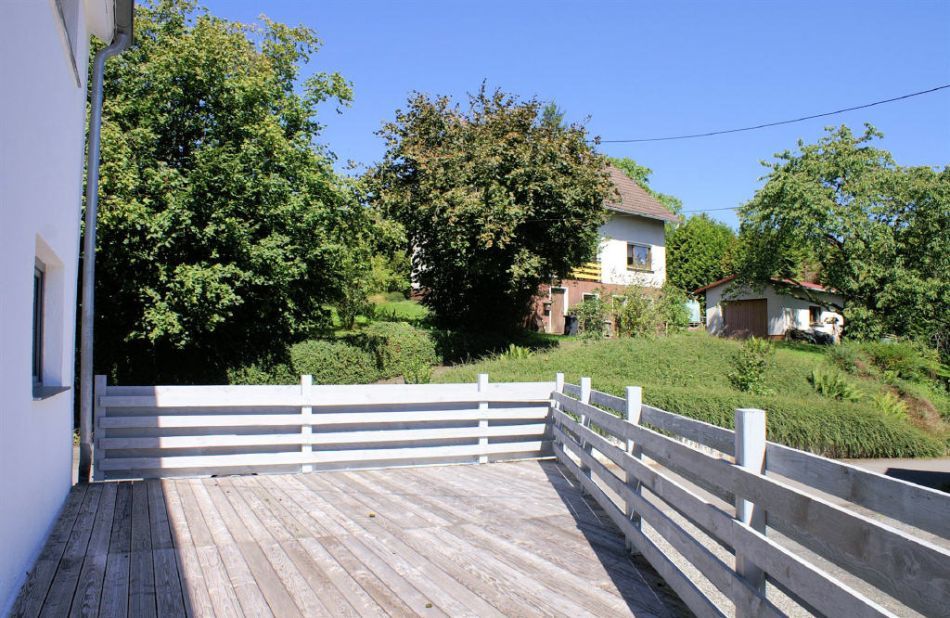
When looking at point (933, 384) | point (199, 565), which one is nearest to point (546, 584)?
Answer: point (199, 565)

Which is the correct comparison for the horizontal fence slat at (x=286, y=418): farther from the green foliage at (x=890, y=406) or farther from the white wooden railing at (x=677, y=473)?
the green foliage at (x=890, y=406)

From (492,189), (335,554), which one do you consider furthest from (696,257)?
(335,554)

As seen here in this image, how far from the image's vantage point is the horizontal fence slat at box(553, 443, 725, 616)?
325cm

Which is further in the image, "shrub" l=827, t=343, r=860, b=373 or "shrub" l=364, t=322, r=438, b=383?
"shrub" l=827, t=343, r=860, b=373

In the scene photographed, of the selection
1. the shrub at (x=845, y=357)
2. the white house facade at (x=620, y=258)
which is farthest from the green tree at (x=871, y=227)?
the shrub at (x=845, y=357)

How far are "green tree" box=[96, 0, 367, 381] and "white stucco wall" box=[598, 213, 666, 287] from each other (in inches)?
601

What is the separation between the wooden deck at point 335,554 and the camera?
142 inches

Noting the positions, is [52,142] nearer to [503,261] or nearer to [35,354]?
[35,354]

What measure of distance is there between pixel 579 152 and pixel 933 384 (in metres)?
10.9

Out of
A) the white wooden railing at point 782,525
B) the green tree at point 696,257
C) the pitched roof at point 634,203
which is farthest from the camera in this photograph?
the green tree at point 696,257

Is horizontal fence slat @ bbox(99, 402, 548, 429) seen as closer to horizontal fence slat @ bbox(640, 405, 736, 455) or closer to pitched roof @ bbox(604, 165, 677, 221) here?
horizontal fence slat @ bbox(640, 405, 736, 455)

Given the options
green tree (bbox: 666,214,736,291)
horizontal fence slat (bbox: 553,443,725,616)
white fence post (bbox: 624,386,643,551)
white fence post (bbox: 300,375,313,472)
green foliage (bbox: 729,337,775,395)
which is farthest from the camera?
green tree (bbox: 666,214,736,291)

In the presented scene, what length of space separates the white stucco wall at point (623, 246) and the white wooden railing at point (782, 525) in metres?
23.6


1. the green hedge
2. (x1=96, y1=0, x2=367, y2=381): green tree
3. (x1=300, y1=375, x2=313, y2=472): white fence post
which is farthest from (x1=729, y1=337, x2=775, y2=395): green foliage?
(x1=300, y1=375, x2=313, y2=472): white fence post
